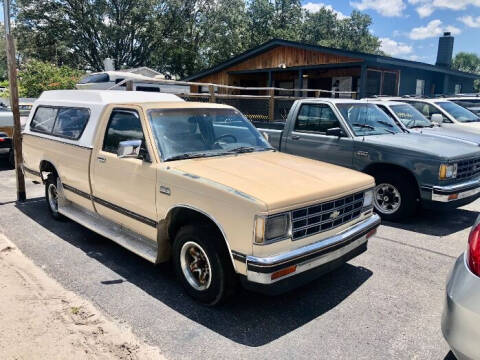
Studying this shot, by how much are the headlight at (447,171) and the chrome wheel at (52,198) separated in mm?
5601

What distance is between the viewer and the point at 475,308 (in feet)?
7.07

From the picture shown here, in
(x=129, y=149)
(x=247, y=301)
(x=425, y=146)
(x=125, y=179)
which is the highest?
(x=129, y=149)

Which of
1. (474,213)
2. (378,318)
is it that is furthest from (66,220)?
(474,213)

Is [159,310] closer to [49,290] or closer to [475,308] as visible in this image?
[49,290]

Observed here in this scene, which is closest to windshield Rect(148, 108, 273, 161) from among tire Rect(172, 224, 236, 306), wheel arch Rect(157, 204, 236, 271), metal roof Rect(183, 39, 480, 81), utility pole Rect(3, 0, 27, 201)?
wheel arch Rect(157, 204, 236, 271)

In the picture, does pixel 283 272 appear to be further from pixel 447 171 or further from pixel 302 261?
pixel 447 171

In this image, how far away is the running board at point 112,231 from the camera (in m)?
4.14

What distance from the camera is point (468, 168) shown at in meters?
6.19

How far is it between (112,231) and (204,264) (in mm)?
1500

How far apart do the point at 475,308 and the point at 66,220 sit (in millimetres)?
5624

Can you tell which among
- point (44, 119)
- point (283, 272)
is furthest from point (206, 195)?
point (44, 119)

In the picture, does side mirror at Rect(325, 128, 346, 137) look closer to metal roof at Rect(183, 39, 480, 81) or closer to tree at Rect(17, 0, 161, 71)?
metal roof at Rect(183, 39, 480, 81)

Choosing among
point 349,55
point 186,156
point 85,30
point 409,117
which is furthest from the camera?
point 85,30

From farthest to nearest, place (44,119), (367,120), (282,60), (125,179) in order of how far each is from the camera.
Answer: (282,60) < (367,120) < (44,119) < (125,179)
